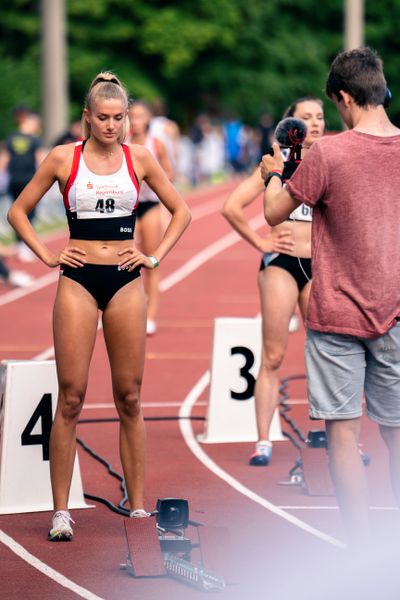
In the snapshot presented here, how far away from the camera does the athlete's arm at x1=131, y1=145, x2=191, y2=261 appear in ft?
25.5

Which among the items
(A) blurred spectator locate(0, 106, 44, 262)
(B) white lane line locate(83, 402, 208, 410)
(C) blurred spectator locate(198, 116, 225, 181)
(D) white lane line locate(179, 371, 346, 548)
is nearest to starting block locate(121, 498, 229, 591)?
(D) white lane line locate(179, 371, 346, 548)

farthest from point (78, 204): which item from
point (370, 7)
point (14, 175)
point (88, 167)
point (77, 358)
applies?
point (370, 7)

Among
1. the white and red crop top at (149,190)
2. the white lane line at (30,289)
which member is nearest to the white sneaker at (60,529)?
the white and red crop top at (149,190)

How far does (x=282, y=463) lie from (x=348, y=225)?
3.52 m

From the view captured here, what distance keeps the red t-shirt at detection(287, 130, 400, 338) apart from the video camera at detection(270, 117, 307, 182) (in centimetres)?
75

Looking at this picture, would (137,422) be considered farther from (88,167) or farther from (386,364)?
(386,364)

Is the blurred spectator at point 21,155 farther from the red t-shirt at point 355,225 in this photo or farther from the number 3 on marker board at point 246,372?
the red t-shirt at point 355,225

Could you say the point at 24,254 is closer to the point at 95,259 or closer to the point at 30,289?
the point at 30,289

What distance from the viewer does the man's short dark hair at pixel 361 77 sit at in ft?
21.0

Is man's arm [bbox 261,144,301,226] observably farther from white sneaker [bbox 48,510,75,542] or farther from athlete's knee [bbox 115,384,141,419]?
white sneaker [bbox 48,510,75,542]

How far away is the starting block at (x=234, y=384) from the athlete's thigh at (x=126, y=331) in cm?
280

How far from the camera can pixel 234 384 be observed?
10.7 metres

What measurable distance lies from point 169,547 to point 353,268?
165 cm

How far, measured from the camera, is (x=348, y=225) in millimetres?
6395
